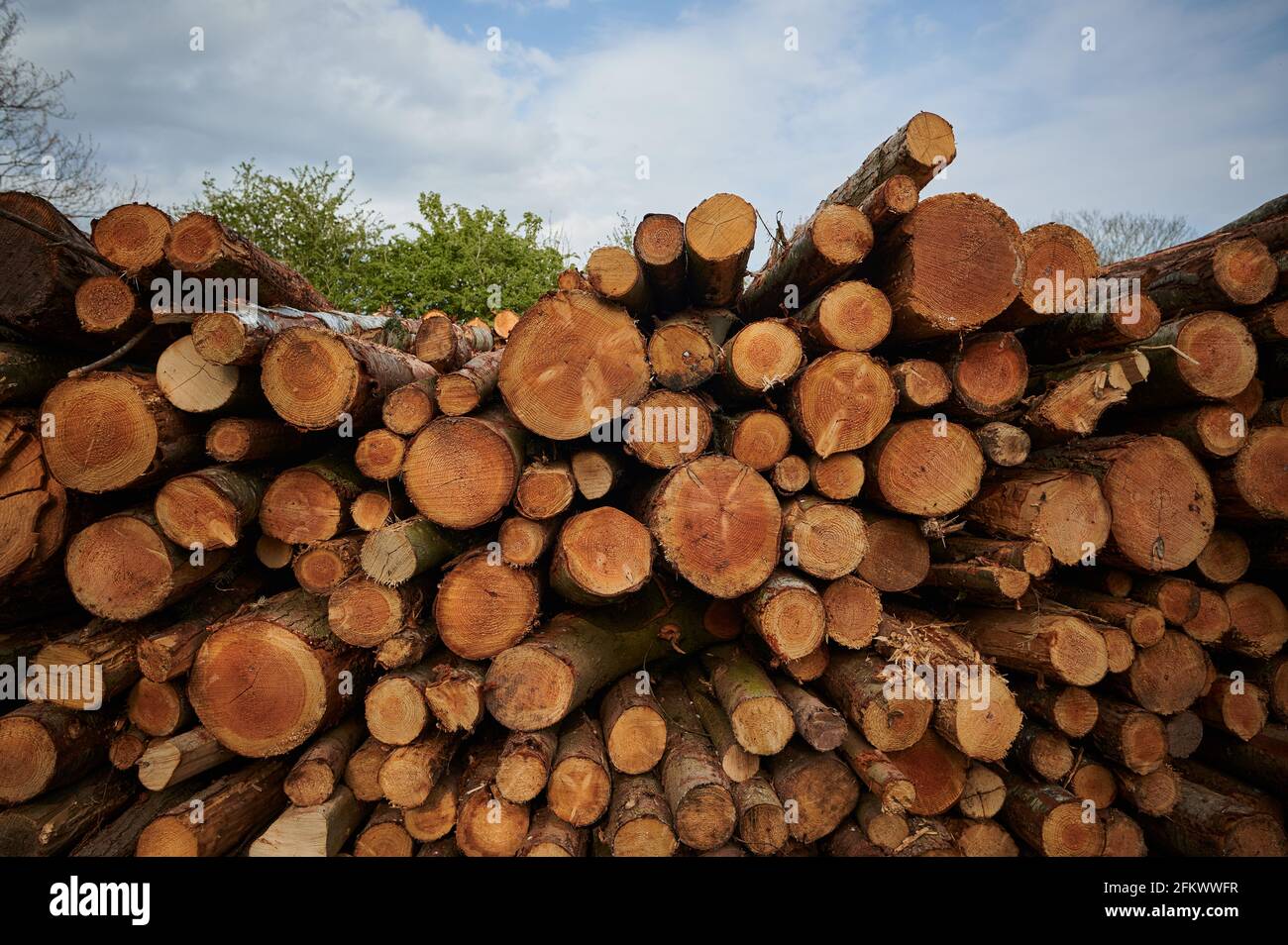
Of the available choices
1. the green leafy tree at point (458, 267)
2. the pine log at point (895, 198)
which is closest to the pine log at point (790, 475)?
the pine log at point (895, 198)

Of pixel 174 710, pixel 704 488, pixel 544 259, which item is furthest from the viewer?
pixel 544 259

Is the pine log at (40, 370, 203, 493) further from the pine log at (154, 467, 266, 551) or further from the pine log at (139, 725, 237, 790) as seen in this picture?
the pine log at (139, 725, 237, 790)

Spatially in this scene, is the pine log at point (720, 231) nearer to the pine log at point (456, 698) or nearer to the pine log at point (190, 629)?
the pine log at point (456, 698)

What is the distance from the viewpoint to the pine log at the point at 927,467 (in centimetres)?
267

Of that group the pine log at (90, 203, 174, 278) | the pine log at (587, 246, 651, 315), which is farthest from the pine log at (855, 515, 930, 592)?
the pine log at (90, 203, 174, 278)

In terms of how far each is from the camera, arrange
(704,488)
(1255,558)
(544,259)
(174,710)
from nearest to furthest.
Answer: (704,488)
(174,710)
(1255,558)
(544,259)

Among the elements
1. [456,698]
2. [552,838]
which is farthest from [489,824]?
[456,698]

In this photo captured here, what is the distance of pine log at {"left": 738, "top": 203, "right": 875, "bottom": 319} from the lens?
2.64 m

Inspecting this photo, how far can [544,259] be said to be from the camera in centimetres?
1170
